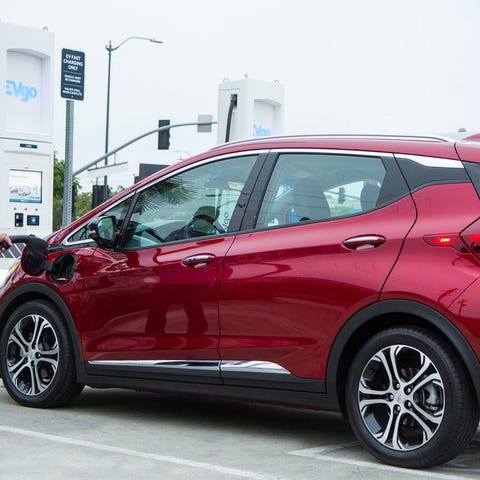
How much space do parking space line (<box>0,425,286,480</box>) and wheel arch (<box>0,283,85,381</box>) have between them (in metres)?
0.76

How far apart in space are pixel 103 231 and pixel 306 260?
1.72 metres

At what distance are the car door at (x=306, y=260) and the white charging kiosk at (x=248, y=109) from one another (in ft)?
65.5

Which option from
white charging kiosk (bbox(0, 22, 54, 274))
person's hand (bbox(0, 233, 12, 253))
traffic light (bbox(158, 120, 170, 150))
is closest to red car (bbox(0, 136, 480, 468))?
person's hand (bbox(0, 233, 12, 253))

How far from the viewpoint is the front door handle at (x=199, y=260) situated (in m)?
5.86

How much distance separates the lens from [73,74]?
630 inches

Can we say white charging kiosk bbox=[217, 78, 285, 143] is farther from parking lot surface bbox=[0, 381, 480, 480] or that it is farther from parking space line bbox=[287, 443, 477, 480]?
parking space line bbox=[287, 443, 477, 480]

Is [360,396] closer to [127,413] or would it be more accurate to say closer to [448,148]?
[448,148]

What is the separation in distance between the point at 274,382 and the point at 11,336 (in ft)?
7.54

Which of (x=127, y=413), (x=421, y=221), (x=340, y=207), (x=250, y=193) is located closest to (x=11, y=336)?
(x=127, y=413)

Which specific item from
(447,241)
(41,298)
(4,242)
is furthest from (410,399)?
(4,242)

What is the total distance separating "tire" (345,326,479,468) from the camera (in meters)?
4.83

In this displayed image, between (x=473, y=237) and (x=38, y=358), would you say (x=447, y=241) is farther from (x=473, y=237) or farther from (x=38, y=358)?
(x=38, y=358)

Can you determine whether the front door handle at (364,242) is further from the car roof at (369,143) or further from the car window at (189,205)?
the car window at (189,205)

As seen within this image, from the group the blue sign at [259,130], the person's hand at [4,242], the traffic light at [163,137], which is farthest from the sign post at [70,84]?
the traffic light at [163,137]
